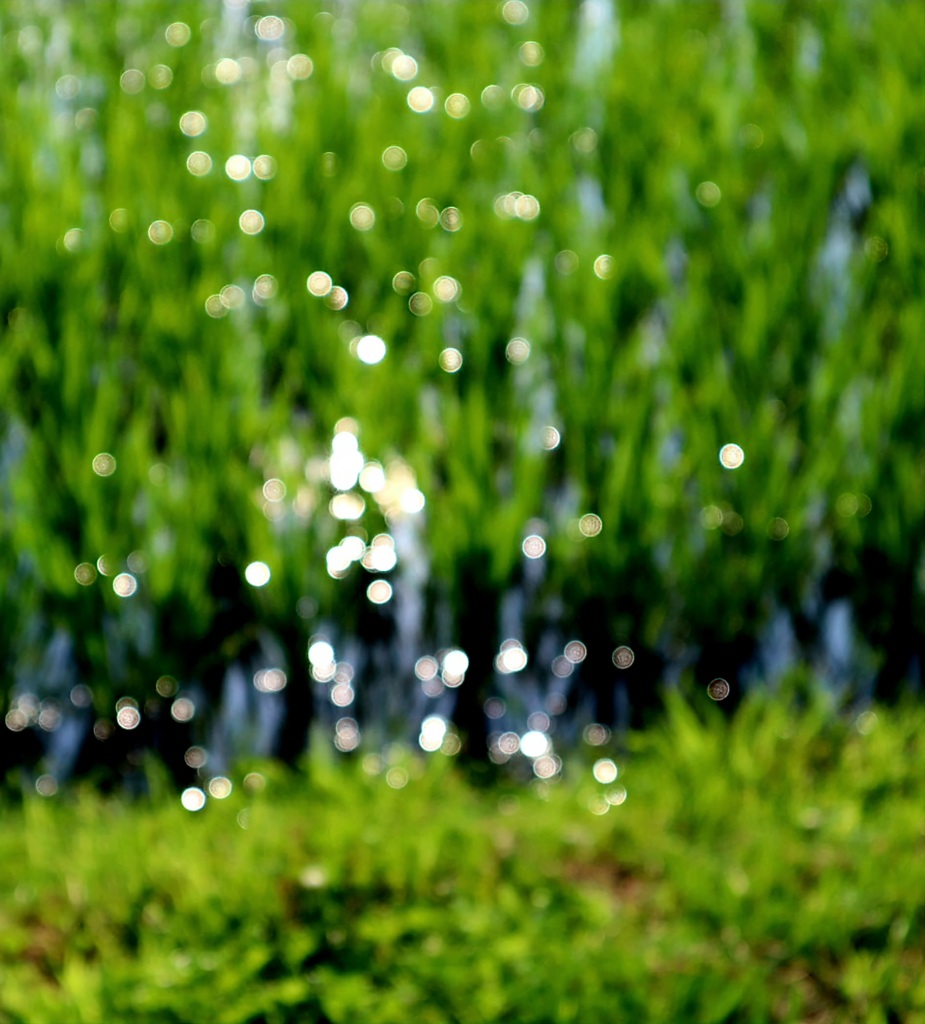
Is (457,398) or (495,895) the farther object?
(457,398)

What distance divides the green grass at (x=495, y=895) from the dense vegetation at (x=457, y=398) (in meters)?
0.26

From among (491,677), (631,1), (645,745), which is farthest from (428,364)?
(631,1)

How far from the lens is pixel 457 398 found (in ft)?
8.10

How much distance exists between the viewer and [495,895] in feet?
5.96

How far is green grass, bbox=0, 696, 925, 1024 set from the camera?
166 centimetres

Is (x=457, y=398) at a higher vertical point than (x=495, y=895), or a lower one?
higher

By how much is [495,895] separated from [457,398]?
948 mm

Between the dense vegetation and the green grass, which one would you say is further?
the dense vegetation

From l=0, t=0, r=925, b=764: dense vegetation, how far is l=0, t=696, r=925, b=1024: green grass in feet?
0.87

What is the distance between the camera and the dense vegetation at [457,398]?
2.32 metres

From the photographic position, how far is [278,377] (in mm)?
2672

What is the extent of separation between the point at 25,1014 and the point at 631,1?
9.78ft

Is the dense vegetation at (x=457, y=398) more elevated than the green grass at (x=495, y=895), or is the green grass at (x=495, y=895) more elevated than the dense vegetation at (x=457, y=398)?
the dense vegetation at (x=457, y=398)

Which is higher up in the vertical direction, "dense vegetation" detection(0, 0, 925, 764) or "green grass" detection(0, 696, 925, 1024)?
"dense vegetation" detection(0, 0, 925, 764)
